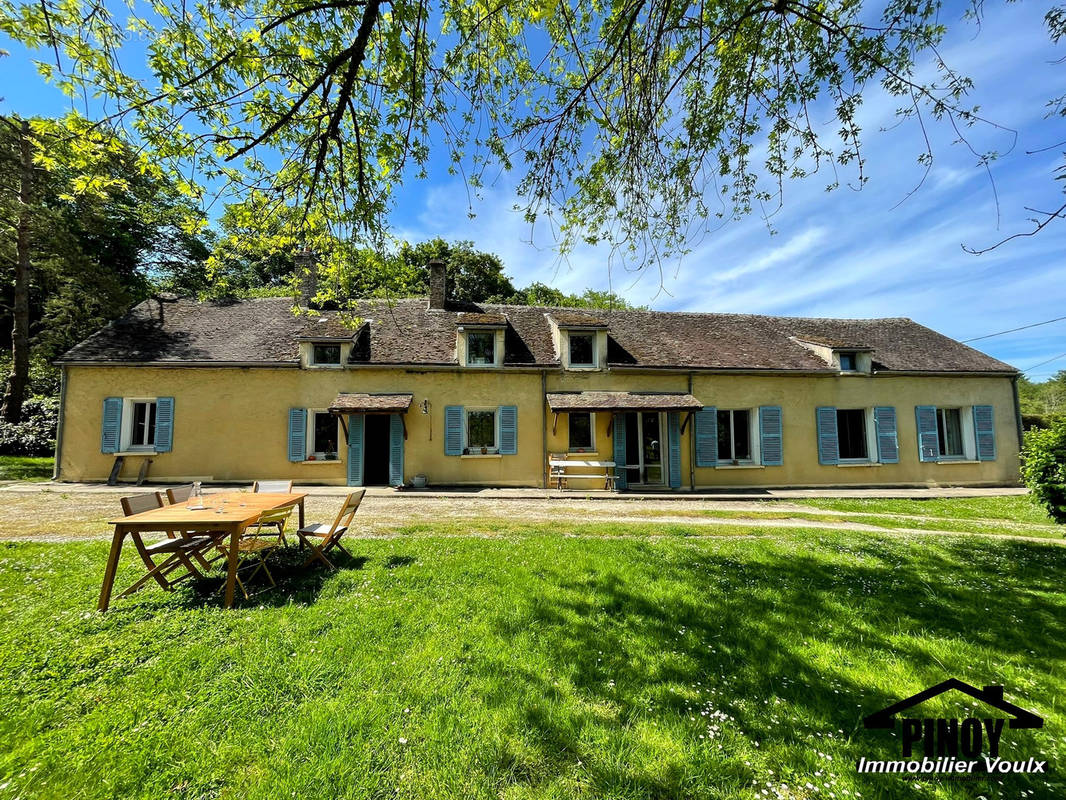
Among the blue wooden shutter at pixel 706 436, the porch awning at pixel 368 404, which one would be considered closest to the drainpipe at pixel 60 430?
the porch awning at pixel 368 404

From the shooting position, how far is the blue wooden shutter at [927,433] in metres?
14.5

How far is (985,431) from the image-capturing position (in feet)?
48.5

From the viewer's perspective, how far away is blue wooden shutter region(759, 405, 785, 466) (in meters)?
14.0

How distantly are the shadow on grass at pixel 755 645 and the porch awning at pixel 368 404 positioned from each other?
875cm

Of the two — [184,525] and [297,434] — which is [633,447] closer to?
[297,434]

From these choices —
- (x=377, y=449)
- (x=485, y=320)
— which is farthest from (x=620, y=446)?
(x=377, y=449)

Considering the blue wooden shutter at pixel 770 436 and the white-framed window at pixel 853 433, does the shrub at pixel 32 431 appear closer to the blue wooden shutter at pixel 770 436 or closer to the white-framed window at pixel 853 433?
the blue wooden shutter at pixel 770 436

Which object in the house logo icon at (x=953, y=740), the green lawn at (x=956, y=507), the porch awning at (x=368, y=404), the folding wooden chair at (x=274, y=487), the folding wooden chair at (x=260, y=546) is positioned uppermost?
the porch awning at (x=368, y=404)

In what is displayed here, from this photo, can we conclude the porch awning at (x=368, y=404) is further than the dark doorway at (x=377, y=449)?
No

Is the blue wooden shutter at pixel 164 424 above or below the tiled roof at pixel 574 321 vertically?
below

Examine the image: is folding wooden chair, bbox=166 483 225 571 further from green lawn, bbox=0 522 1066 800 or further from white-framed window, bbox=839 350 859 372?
white-framed window, bbox=839 350 859 372

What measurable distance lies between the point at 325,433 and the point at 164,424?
191 inches

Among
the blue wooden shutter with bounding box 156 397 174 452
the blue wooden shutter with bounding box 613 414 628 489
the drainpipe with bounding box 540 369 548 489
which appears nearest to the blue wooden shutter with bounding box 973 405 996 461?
the blue wooden shutter with bounding box 613 414 628 489

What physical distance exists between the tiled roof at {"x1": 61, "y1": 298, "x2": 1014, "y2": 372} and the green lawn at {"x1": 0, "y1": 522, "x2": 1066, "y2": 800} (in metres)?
9.41
